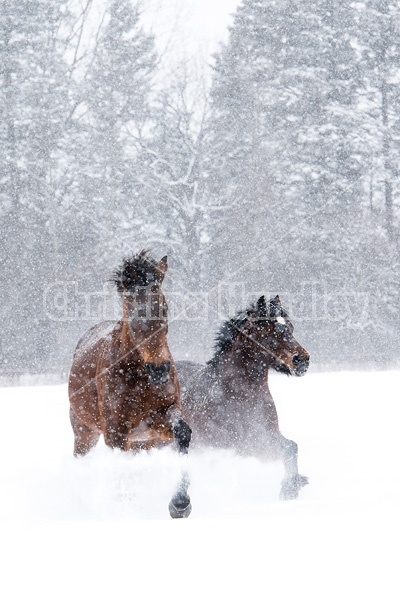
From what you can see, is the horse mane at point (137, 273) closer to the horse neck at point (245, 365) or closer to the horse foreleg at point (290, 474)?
the horse neck at point (245, 365)

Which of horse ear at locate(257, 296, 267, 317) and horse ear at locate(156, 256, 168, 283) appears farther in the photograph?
horse ear at locate(257, 296, 267, 317)

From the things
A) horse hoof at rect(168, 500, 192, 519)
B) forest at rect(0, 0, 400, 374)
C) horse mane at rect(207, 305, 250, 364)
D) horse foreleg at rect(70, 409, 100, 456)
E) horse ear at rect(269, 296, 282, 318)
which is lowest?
horse hoof at rect(168, 500, 192, 519)

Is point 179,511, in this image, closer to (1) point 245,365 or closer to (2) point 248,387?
(2) point 248,387

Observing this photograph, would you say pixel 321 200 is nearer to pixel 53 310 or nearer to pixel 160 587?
pixel 53 310

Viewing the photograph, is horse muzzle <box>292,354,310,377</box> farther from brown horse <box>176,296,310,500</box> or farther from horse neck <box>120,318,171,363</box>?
horse neck <box>120,318,171,363</box>

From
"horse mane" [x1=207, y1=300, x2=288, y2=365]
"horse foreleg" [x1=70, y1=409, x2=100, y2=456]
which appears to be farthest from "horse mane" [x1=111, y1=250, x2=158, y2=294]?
"horse foreleg" [x1=70, y1=409, x2=100, y2=456]

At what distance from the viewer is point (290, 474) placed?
6855mm

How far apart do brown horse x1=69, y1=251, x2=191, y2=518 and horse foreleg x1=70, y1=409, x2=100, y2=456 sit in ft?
4.68

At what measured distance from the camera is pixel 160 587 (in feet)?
11.0

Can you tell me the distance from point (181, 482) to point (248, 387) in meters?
2.01

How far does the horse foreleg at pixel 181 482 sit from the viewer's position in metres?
5.43

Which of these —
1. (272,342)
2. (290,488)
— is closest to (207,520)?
(290,488)

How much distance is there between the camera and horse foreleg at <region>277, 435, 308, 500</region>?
6688 mm

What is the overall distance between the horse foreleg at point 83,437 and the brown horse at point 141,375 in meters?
1.43
